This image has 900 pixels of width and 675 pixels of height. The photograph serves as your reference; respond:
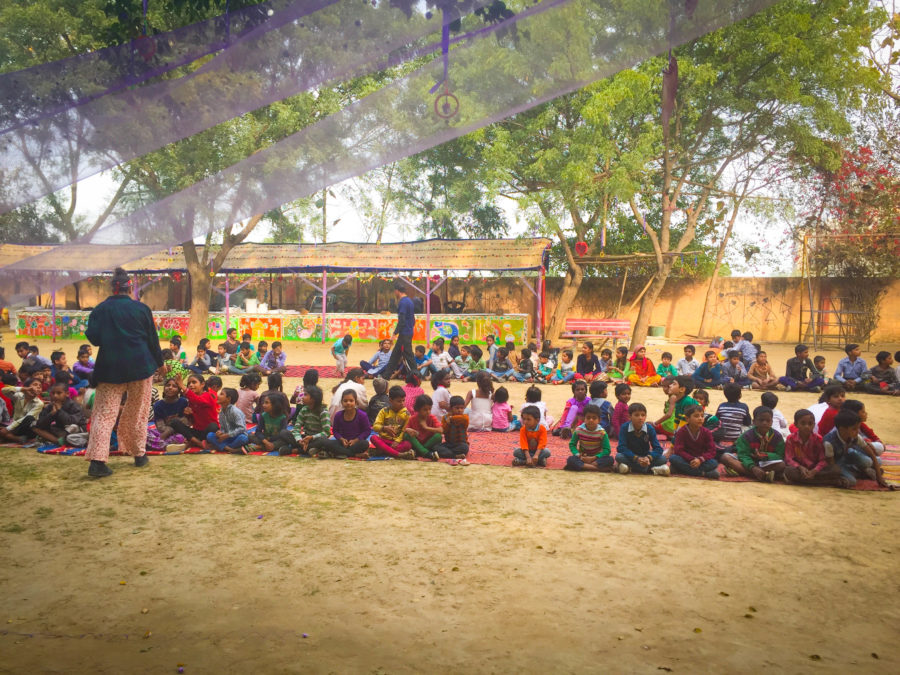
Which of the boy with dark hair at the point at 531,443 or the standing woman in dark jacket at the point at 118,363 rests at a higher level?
the standing woman in dark jacket at the point at 118,363

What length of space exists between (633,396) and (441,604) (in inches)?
313

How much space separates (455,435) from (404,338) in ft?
18.1

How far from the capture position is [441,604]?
3326 mm

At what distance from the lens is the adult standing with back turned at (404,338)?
39.3ft

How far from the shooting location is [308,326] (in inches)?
797

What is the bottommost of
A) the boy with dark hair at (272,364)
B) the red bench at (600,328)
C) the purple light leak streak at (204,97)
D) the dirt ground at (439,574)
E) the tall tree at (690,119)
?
the dirt ground at (439,574)

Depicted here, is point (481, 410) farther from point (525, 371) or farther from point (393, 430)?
point (525, 371)

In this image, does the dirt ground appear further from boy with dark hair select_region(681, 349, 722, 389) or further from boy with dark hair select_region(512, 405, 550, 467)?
boy with dark hair select_region(681, 349, 722, 389)

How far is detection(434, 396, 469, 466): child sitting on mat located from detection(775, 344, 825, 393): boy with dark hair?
266 inches

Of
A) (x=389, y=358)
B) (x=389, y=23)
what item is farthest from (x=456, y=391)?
(x=389, y=23)

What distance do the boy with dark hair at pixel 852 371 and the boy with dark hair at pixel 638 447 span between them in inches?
240

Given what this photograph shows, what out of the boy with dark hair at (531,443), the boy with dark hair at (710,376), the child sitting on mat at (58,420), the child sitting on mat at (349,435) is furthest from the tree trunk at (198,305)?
the boy with dark hair at (531,443)

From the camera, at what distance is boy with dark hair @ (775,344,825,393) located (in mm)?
11070

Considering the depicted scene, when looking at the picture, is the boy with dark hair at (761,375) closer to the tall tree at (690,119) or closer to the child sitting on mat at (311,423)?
the tall tree at (690,119)
